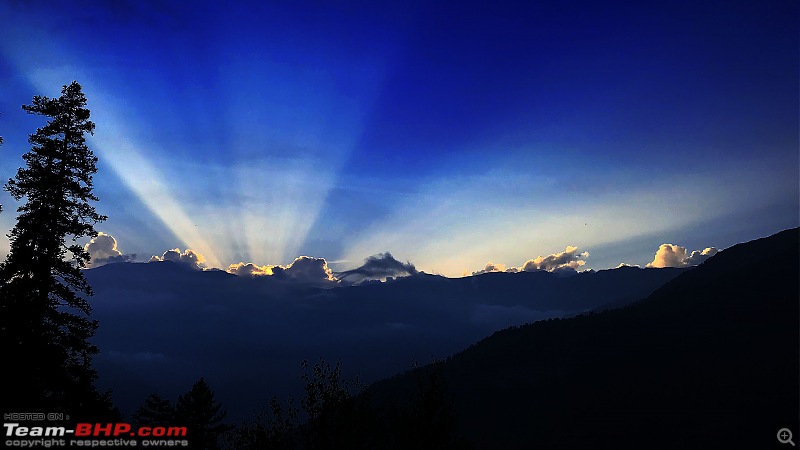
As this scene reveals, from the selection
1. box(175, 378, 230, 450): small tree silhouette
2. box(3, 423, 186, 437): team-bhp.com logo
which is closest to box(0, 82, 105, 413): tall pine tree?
box(3, 423, 186, 437): team-bhp.com logo

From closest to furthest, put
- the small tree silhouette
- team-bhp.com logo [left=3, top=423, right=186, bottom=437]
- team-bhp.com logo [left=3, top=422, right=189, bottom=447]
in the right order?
team-bhp.com logo [left=3, top=422, right=189, bottom=447] → team-bhp.com logo [left=3, top=423, right=186, bottom=437] → the small tree silhouette

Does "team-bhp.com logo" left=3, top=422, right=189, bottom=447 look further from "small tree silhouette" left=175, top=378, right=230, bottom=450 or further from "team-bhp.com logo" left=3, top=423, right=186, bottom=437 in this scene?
"small tree silhouette" left=175, top=378, right=230, bottom=450

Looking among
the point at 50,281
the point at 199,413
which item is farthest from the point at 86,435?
the point at 199,413

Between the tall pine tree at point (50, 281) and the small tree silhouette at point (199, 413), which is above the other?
the tall pine tree at point (50, 281)

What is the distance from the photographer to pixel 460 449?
3847cm

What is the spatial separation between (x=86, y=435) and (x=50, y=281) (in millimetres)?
9533

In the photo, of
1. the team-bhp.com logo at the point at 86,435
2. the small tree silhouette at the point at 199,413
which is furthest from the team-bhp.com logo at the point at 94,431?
the small tree silhouette at the point at 199,413

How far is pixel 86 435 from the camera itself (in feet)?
85.5

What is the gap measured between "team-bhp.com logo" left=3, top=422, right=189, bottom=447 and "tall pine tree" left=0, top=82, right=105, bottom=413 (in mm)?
1908

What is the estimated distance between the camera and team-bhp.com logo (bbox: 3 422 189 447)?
2312cm

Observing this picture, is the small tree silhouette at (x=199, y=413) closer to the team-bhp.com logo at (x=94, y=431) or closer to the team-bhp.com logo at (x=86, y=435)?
the team-bhp.com logo at (x=94, y=431)

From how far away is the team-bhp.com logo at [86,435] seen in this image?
23.1 meters

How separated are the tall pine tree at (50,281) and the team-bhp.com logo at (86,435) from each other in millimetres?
1908

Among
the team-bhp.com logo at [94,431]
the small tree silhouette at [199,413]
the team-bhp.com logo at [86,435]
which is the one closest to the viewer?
the team-bhp.com logo at [86,435]
